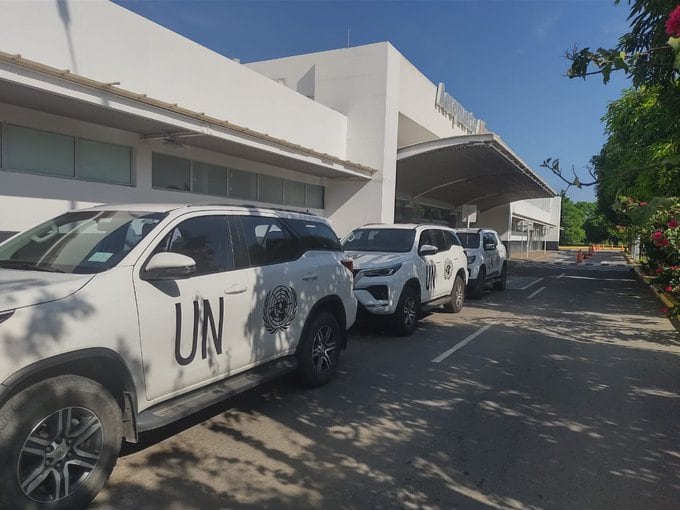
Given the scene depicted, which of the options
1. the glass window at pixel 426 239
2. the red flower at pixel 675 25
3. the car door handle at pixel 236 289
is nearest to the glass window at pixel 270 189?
the glass window at pixel 426 239

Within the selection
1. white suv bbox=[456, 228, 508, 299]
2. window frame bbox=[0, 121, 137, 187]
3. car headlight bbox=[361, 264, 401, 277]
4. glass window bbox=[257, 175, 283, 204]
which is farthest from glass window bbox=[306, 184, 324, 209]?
car headlight bbox=[361, 264, 401, 277]

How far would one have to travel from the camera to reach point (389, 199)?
1869 cm

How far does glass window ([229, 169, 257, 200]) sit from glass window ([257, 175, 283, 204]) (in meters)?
0.23

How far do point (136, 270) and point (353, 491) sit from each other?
7.09 feet

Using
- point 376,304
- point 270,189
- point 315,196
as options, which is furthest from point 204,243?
point 315,196

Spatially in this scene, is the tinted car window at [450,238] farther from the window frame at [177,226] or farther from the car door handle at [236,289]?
the car door handle at [236,289]

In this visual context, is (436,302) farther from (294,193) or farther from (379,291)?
(294,193)

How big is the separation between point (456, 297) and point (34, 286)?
30.2 feet

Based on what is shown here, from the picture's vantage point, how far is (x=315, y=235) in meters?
6.02

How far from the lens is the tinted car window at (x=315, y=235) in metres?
5.72

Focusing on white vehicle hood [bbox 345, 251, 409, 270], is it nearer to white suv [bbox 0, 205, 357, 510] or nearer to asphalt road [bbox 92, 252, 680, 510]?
asphalt road [bbox 92, 252, 680, 510]

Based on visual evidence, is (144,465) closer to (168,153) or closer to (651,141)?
(168,153)

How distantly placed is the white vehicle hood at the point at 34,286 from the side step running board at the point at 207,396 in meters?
1.02

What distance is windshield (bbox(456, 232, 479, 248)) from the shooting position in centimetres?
1470
